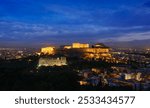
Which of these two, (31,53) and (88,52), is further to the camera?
(88,52)

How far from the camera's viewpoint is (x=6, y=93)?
2127 millimetres

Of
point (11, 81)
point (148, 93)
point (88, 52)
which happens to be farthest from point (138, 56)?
point (148, 93)

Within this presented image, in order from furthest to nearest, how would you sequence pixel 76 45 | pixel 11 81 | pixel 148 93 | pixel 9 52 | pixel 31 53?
1. pixel 76 45
2. pixel 31 53
3. pixel 9 52
4. pixel 11 81
5. pixel 148 93

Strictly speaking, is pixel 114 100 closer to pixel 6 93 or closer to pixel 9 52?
pixel 6 93

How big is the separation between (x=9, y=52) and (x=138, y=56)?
21.1 ft

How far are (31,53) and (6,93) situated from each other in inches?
717

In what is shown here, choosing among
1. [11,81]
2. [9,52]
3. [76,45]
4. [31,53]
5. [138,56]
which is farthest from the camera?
[76,45]

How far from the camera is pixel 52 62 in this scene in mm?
18062

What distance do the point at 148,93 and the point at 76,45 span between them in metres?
24.7

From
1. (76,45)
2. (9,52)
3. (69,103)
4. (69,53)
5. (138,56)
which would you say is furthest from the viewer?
(76,45)

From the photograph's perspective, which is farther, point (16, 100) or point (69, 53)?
point (69, 53)

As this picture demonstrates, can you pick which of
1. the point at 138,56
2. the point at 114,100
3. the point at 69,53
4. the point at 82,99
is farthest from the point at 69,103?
the point at 69,53

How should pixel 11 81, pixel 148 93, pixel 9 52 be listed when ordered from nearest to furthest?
pixel 148 93 < pixel 11 81 < pixel 9 52

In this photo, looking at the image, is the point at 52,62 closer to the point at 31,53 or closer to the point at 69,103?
the point at 31,53
